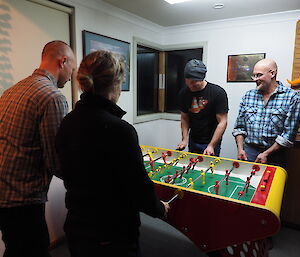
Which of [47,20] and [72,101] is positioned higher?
[47,20]

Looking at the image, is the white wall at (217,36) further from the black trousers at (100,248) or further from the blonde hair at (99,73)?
the black trousers at (100,248)

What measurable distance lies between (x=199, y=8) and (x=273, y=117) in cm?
154

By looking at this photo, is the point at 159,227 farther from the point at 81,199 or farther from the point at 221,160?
the point at 81,199

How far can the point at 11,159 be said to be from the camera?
4.13 feet

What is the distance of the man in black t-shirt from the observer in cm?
244

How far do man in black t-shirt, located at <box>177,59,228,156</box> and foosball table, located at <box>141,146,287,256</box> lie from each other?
24.1 inches

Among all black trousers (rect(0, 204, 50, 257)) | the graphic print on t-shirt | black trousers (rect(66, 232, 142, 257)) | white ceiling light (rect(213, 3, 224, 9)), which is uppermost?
white ceiling light (rect(213, 3, 224, 9))

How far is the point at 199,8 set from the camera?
290 centimetres

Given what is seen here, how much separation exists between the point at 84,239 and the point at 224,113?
191 cm

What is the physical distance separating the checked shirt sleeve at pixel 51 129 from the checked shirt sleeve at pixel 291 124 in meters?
1.88

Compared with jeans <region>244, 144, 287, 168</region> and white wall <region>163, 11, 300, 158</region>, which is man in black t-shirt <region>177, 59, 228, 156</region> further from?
white wall <region>163, 11, 300, 158</region>

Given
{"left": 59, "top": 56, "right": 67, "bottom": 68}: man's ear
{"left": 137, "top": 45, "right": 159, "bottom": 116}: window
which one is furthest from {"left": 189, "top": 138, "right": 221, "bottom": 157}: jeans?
{"left": 59, "top": 56, "right": 67, "bottom": 68}: man's ear

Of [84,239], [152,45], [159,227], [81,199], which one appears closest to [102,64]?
[81,199]

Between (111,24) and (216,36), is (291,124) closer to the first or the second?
(216,36)
